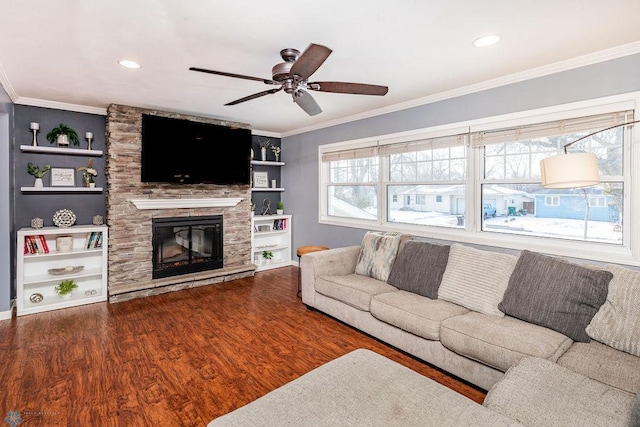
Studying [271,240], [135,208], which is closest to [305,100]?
[135,208]

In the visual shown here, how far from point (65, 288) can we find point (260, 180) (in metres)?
3.22

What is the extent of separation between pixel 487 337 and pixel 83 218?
15.8 feet

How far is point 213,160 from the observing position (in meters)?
4.94

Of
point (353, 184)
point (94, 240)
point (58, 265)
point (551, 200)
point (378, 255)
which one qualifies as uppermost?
point (353, 184)

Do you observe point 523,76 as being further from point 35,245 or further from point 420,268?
point 35,245

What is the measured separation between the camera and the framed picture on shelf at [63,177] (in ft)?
13.8

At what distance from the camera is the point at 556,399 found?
1.49m

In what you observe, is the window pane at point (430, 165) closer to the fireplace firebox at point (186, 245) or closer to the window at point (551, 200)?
the window at point (551, 200)

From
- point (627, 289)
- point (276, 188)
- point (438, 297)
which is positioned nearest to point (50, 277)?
point (276, 188)

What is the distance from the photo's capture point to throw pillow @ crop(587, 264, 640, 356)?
2.01 metres

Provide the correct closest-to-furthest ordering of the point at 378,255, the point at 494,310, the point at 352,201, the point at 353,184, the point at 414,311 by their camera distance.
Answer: the point at 494,310 < the point at 414,311 < the point at 378,255 < the point at 353,184 < the point at 352,201

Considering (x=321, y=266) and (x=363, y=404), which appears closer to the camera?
(x=363, y=404)

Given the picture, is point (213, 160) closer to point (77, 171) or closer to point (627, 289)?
point (77, 171)

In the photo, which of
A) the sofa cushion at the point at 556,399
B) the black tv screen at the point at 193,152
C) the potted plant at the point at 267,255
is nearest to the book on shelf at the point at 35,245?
the black tv screen at the point at 193,152
